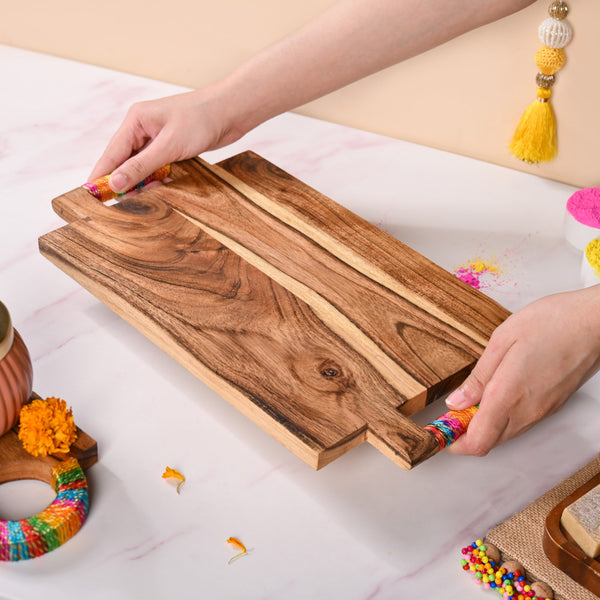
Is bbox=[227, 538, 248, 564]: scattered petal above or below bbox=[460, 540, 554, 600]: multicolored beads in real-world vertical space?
above

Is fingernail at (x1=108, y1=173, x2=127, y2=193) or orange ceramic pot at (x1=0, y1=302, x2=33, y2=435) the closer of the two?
orange ceramic pot at (x1=0, y1=302, x2=33, y2=435)

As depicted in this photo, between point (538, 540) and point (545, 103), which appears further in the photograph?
point (545, 103)

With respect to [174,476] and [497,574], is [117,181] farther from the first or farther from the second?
[497,574]

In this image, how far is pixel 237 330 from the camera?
0.82 metres

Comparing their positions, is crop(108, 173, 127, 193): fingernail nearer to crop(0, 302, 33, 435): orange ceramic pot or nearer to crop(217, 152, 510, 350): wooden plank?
crop(217, 152, 510, 350): wooden plank

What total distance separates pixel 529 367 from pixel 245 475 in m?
0.28

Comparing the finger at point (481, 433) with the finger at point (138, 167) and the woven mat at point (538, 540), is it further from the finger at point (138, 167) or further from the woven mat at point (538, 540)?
the finger at point (138, 167)

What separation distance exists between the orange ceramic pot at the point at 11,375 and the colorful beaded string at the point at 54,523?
0.21ft

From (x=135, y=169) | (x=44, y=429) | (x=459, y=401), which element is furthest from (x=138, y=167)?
(x=459, y=401)

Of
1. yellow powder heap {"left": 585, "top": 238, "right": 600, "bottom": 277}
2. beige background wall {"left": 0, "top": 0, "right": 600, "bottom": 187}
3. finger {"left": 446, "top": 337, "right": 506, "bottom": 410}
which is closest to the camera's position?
finger {"left": 446, "top": 337, "right": 506, "bottom": 410}

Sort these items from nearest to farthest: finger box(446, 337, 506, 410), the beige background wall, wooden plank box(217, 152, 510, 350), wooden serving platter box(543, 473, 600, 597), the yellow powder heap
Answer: wooden serving platter box(543, 473, 600, 597)
finger box(446, 337, 506, 410)
wooden plank box(217, 152, 510, 350)
the yellow powder heap
the beige background wall

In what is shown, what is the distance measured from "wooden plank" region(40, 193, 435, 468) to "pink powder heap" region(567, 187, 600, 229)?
426mm

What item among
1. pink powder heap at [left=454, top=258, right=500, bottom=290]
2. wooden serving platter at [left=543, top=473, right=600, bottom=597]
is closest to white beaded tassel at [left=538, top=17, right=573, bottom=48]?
pink powder heap at [left=454, top=258, right=500, bottom=290]

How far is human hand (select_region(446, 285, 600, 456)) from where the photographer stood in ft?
2.45
